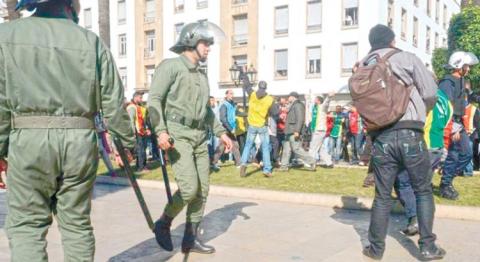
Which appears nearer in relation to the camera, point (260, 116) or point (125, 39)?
point (260, 116)

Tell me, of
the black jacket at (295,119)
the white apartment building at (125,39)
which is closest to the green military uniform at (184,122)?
the black jacket at (295,119)

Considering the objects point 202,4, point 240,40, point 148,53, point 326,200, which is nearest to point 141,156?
point 326,200

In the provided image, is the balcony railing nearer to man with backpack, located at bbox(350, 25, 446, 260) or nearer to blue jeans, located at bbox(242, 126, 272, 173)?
blue jeans, located at bbox(242, 126, 272, 173)

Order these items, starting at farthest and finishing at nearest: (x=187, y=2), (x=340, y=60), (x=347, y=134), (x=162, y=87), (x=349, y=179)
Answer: (x=187, y=2)
(x=340, y=60)
(x=347, y=134)
(x=349, y=179)
(x=162, y=87)

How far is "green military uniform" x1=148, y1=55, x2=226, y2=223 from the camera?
400cm

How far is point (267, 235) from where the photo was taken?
490 centimetres

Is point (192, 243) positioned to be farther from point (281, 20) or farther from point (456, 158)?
point (281, 20)

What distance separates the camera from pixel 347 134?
13.4m

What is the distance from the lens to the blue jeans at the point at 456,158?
628 cm

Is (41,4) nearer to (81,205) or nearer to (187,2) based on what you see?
(81,205)

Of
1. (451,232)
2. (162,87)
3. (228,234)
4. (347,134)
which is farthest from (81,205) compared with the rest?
(347,134)

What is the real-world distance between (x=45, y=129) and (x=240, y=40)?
31686mm

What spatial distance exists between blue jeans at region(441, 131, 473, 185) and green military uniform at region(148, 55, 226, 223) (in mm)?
3672

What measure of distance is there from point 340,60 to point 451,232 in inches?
1005
